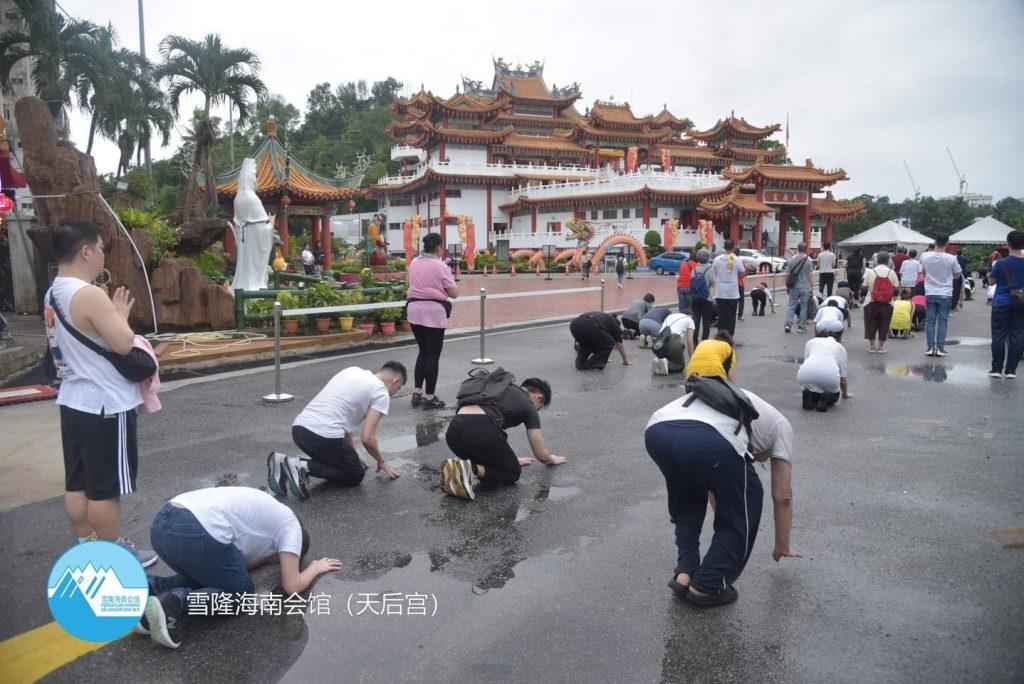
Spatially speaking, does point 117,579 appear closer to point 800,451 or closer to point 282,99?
point 800,451

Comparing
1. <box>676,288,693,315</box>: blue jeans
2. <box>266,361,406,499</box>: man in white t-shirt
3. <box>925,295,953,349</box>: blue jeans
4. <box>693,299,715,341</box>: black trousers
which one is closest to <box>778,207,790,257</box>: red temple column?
<box>676,288,693,315</box>: blue jeans

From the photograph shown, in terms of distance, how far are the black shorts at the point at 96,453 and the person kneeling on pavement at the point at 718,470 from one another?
2.66m

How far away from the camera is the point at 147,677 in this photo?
2967mm

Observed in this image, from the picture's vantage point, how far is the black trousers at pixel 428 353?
7.48 metres

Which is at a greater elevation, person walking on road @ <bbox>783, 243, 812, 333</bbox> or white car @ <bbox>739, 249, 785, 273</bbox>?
white car @ <bbox>739, 249, 785, 273</bbox>

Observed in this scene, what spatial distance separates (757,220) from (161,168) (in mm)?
41839

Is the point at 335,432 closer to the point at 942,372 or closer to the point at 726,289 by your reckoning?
the point at 726,289

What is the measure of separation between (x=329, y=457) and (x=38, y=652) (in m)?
2.15

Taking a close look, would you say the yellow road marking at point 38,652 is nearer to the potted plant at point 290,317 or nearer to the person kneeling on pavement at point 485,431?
the person kneeling on pavement at point 485,431

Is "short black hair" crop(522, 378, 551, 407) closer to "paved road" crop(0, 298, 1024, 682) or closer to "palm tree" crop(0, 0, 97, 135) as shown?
"paved road" crop(0, 298, 1024, 682)

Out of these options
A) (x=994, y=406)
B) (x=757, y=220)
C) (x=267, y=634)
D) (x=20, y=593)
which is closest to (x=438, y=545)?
(x=267, y=634)

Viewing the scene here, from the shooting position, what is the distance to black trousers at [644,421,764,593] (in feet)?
11.0

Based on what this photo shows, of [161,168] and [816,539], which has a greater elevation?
[161,168]

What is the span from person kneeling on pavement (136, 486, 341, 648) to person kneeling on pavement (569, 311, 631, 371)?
6700 millimetres
